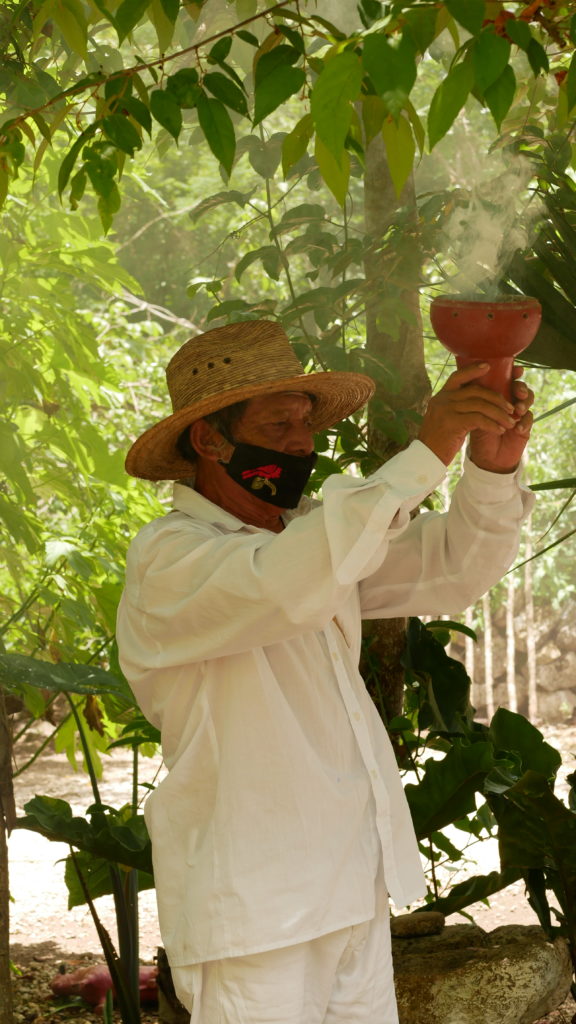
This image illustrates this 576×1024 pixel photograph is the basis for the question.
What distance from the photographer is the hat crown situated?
6.93 feet

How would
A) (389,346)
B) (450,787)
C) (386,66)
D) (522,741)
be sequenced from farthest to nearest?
(389,346) < (522,741) < (450,787) < (386,66)

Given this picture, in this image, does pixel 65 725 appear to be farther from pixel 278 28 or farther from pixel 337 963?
pixel 278 28

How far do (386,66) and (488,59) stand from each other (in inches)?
4.7

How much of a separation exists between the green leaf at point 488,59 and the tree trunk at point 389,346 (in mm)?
1472

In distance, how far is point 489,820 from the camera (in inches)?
122

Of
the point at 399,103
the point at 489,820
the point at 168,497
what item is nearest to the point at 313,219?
the point at 489,820

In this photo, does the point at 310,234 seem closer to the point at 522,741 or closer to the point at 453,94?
the point at 522,741

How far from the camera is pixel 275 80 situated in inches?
65.2

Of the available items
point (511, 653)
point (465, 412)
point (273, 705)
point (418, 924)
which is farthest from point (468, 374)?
point (511, 653)

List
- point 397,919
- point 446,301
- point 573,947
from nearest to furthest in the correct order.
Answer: point 446,301
point 573,947
point 397,919

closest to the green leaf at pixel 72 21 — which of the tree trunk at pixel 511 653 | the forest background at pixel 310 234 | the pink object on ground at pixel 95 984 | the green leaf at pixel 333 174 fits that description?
the forest background at pixel 310 234

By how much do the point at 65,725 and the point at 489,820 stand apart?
1567mm

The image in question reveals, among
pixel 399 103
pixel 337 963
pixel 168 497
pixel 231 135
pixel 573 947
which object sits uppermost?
pixel 168 497

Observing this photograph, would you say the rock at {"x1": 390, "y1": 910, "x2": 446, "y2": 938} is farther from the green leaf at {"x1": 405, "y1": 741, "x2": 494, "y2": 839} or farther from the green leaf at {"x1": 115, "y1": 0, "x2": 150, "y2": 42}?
the green leaf at {"x1": 115, "y1": 0, "x2": 150, "y2": 42}
